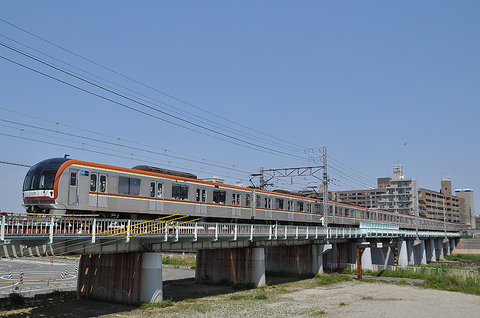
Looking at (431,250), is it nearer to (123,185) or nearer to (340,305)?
(340,305)

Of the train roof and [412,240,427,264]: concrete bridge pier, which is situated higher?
the train roof

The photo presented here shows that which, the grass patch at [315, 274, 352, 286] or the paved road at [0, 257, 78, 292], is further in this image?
the grass patch at [315, 274, 352, 286]

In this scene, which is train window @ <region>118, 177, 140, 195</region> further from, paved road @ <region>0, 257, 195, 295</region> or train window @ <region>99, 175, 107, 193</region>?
paved road @ <region>0, 257, 195, 295</region>

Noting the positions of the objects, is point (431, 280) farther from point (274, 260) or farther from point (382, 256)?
point (382, 256)

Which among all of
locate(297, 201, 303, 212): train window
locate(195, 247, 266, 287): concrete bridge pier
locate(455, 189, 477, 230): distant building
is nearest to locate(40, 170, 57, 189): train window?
locate(195, 247, 266, 287): concrete bridge pier

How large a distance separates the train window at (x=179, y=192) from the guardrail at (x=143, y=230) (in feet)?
4.51

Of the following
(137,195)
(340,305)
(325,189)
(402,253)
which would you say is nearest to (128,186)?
(137,195)

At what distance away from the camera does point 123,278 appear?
82.1 feet

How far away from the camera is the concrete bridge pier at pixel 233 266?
33844mm

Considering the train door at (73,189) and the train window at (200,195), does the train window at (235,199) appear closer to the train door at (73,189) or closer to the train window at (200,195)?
the train window at (200,195)

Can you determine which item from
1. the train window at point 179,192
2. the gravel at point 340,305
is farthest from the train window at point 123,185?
the gravel at point 340,305

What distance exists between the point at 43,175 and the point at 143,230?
18.4ft

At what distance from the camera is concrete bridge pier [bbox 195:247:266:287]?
33844mm

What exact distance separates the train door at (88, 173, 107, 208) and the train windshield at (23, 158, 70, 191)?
179 centimetres
